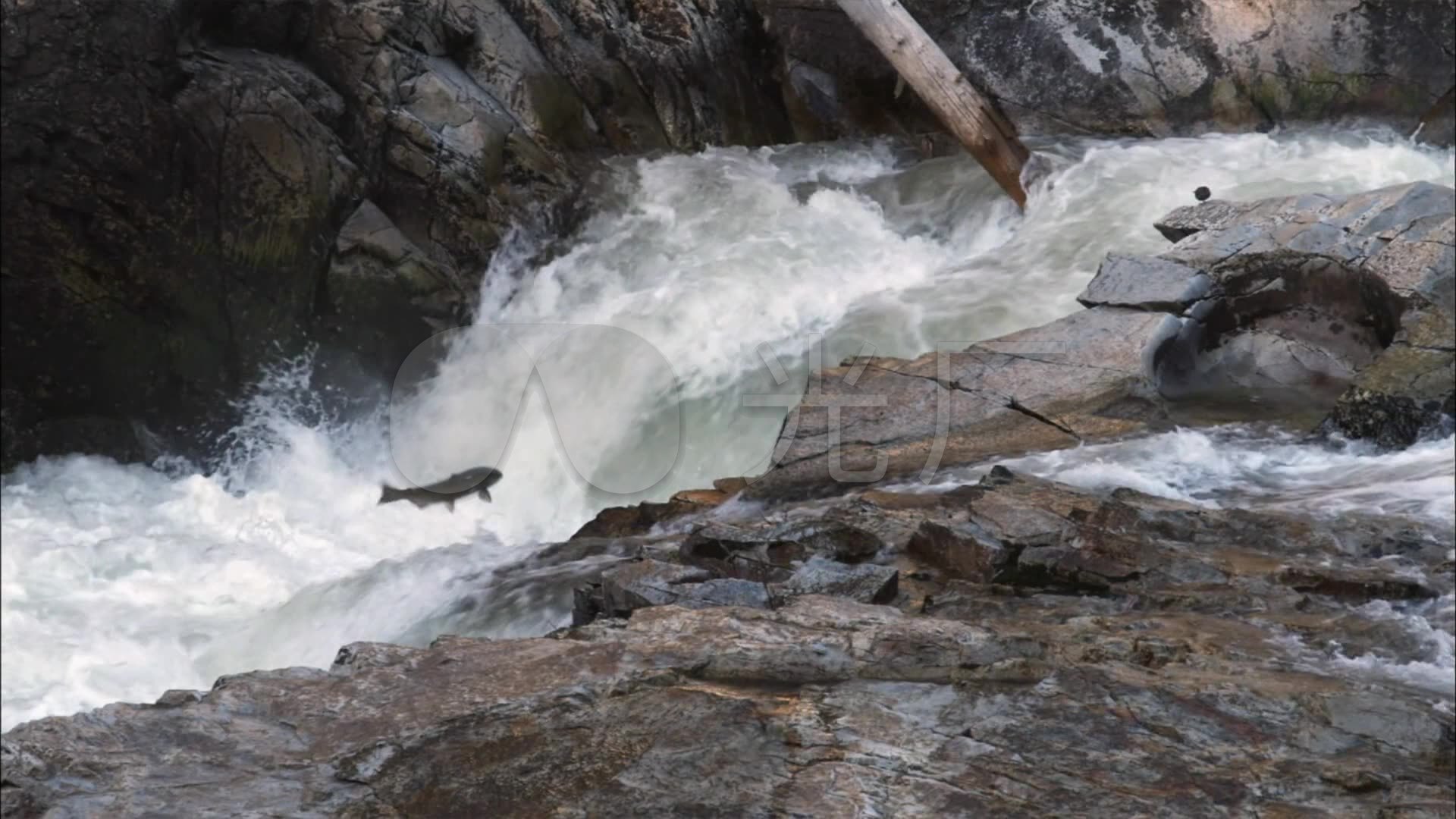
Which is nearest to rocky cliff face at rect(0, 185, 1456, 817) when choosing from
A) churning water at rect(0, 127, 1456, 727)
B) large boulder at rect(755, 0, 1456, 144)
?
churning water at rect(0, 127, 1456, 727)

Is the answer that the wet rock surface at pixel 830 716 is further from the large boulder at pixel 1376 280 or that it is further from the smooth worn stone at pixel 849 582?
the large boulder at pixel 1376 280

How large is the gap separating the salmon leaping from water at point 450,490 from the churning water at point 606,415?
10 centimetres

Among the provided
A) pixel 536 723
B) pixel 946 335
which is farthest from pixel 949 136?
pixel 536 723

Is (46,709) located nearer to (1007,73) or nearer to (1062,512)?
(1062,512)

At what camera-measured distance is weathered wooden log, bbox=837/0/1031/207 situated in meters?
10.1

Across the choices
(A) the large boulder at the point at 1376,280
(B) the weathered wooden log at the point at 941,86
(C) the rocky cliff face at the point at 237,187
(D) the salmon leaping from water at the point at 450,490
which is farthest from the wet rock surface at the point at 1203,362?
(C) the rocky cliff face at the point at 237,187

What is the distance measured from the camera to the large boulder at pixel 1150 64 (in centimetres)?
1084

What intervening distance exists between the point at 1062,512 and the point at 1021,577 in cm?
63

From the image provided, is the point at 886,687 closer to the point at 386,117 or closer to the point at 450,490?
the point at 450,490

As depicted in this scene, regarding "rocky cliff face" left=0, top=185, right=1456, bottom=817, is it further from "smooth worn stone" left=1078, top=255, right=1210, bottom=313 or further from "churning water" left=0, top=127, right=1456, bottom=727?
"smooth worn stone" left=1078, top=255, right=1210, bottom=313

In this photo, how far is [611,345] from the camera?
29.8ft

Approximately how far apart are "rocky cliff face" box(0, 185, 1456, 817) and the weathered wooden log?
417 centimetres

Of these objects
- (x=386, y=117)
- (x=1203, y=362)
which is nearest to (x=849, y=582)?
(x=1203, y=362)

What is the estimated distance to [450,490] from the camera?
335 inches
